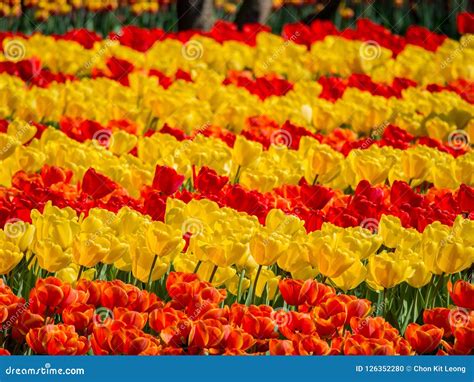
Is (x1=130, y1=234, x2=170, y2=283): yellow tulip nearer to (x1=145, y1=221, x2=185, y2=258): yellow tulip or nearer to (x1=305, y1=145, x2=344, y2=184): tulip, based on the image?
(x1=145, y1=221, x2=185, y2=258): yellow tulip

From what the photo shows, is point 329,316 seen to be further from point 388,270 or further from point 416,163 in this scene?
point 416,163

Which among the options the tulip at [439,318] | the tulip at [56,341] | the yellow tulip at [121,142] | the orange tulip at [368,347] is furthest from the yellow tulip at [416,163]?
the tulip at [56,341]

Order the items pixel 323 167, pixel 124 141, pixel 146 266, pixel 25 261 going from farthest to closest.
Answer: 1. pixel 124 141
2. pixel 323 167
3. pixel 25 261
4. pixel 146 266

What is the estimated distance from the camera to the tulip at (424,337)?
111 inches

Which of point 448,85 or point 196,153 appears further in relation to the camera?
point 448,85

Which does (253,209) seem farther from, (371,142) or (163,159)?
(371,142)

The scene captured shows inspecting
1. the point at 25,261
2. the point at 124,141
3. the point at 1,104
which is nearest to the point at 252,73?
the point at 1,104

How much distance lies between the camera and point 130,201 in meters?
3.88

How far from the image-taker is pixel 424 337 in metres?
2.83

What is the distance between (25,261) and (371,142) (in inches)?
93.0

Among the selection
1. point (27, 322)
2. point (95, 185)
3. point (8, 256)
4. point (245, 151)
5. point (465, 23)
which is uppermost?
point (465, 23)

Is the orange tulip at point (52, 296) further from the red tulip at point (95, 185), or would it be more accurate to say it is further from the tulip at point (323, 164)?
the tulip at point (323, 164)

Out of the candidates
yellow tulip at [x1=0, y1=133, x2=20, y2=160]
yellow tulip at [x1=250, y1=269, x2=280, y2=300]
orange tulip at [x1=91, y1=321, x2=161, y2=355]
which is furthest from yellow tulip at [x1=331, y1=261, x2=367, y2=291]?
yellow tulip at [x1=0, y1=133, x2=20, y2=160]

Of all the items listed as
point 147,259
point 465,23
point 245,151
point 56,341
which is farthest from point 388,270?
point 465,23
